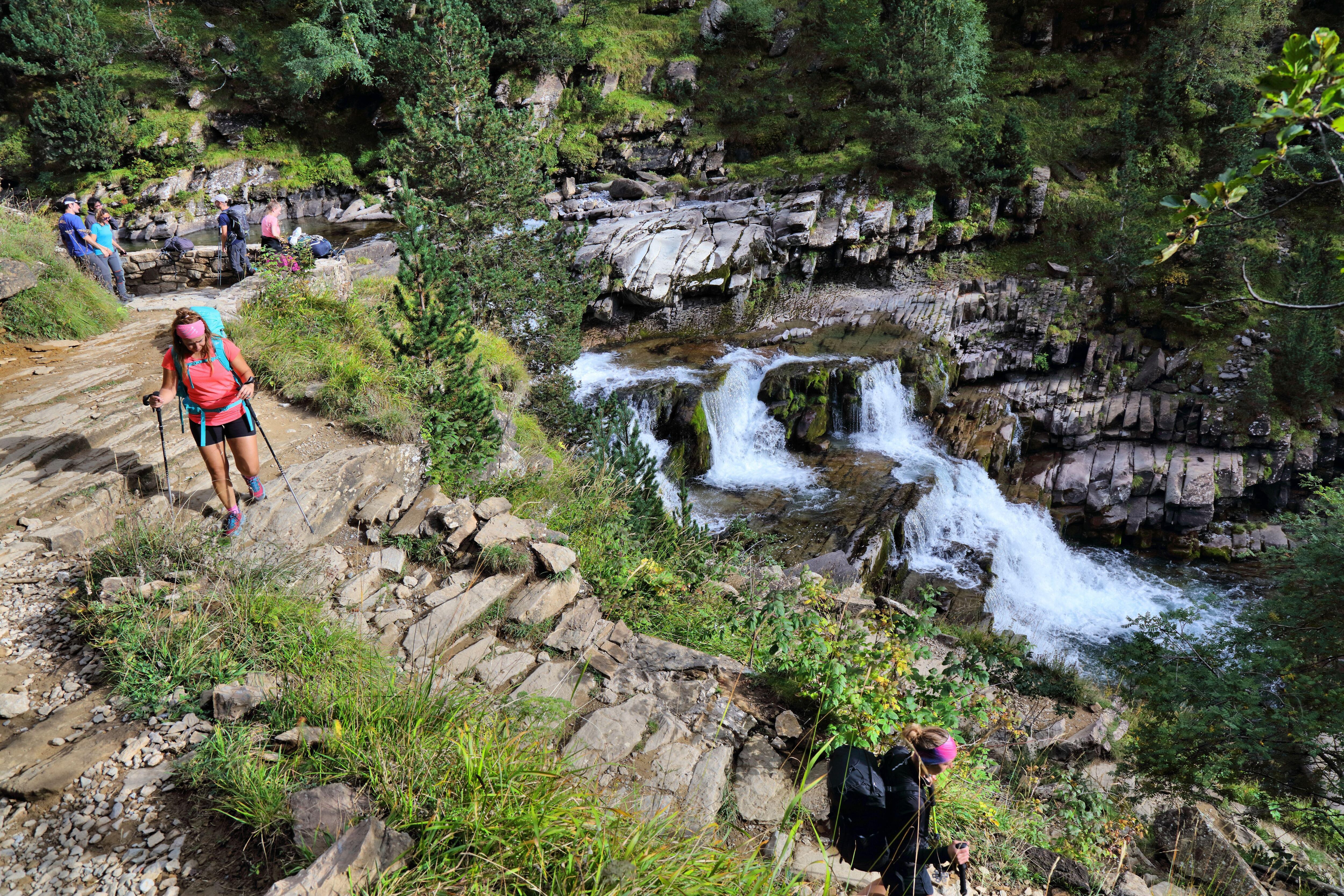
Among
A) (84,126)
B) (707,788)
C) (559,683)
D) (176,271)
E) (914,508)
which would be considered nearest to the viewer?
(707,788)

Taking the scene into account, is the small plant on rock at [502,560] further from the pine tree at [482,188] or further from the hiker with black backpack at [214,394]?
the pine tree at [482,188]

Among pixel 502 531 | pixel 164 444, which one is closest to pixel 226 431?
pixel 164 444

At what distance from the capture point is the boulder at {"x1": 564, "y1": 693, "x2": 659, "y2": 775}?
148 inches

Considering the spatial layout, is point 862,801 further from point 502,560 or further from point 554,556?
point 502,560

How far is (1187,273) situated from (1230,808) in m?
16.1

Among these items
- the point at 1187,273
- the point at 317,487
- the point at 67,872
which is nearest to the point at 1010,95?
the point at 1187,273

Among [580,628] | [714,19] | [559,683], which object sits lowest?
[580,628]

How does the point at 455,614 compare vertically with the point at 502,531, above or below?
below

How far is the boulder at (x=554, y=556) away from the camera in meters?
5.45

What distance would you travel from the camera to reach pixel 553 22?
27531mm

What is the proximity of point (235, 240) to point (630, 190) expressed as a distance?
13.8 meters

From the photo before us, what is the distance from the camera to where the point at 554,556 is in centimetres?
551

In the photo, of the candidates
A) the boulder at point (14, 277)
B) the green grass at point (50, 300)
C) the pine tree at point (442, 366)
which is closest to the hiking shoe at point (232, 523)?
the pine tree at point (442, 366)

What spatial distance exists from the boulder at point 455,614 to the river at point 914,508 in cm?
674
